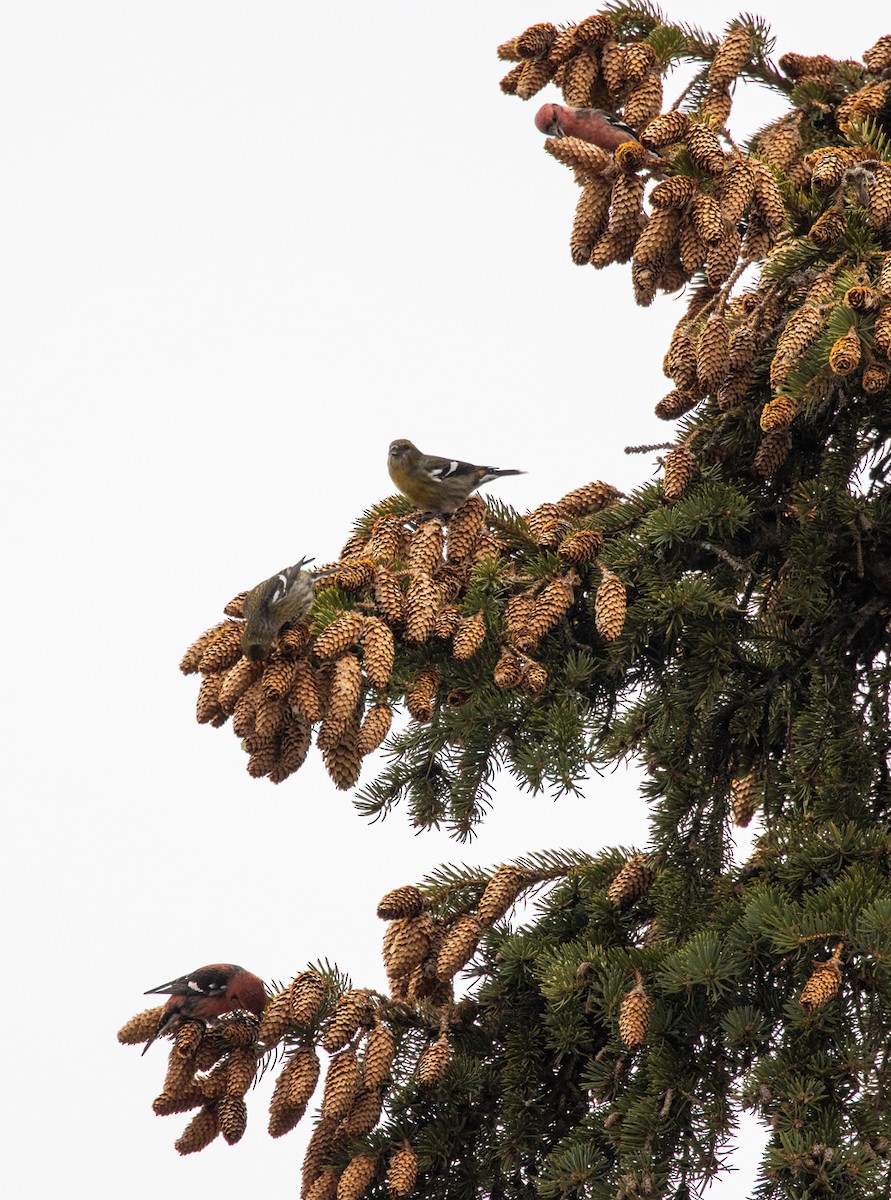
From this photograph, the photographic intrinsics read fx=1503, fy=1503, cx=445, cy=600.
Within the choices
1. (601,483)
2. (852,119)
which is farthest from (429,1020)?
(852,119)

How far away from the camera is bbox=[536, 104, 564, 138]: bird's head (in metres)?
3.96

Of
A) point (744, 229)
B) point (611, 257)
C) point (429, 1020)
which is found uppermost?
point (744, 229)

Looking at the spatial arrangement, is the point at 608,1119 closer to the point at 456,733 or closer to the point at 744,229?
the point at 456,733

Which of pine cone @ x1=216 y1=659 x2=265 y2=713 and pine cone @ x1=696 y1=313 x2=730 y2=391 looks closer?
pine cone @ x1=216 y1=659 x2=265 y2=713

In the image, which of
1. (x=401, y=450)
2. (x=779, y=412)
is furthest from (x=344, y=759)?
(x=401, y=450)

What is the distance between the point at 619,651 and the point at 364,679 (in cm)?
60

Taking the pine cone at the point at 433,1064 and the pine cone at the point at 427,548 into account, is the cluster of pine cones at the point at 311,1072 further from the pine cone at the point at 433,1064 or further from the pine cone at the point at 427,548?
the pine cone at the point at 427,548

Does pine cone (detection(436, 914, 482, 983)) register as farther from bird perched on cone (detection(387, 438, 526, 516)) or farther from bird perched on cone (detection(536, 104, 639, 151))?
bird perched on cone (detection(536, 104, 639, 151))

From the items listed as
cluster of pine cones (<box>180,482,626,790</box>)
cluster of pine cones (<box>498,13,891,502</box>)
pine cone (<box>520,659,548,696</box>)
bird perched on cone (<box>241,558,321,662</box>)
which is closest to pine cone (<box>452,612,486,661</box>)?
cluster of pine cones (<box>180,482,626,790</box>)

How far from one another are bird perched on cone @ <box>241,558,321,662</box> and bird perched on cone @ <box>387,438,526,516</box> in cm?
83

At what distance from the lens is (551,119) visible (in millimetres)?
3971

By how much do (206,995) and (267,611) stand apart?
89 cm

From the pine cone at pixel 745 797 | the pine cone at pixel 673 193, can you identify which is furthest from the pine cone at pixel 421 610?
the pine cone at pixel 745 797

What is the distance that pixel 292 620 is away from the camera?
3148mm
